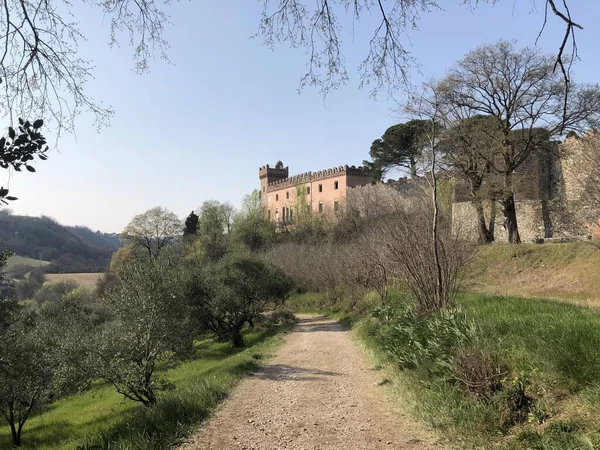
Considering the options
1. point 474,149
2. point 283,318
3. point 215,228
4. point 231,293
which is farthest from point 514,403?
point 215,228

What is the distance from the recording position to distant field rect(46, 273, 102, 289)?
3213 inches

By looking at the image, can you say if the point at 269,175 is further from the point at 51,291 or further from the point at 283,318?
the point at 283,318

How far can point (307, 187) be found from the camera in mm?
66000

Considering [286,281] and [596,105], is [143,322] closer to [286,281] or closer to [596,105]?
[286,281]

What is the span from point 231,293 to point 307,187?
4332 cm

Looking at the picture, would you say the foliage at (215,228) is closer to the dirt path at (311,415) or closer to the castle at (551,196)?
the castle at (551,196)

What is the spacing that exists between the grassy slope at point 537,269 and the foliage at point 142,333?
12.5 meters

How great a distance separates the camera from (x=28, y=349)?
15062mm

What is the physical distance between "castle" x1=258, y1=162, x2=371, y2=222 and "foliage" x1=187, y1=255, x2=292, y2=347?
2819 cm

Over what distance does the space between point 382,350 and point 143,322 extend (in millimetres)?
6565

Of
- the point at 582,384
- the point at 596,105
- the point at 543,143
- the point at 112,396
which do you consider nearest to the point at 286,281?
the point at 112,396

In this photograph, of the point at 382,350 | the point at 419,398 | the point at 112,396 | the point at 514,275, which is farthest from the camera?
the point at 514,275

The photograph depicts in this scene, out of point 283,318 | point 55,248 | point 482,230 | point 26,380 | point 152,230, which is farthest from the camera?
point 55,248

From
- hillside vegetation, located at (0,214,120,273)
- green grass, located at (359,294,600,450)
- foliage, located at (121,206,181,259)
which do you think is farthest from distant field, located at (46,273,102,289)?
green grass, located at (359,294,600,450)
